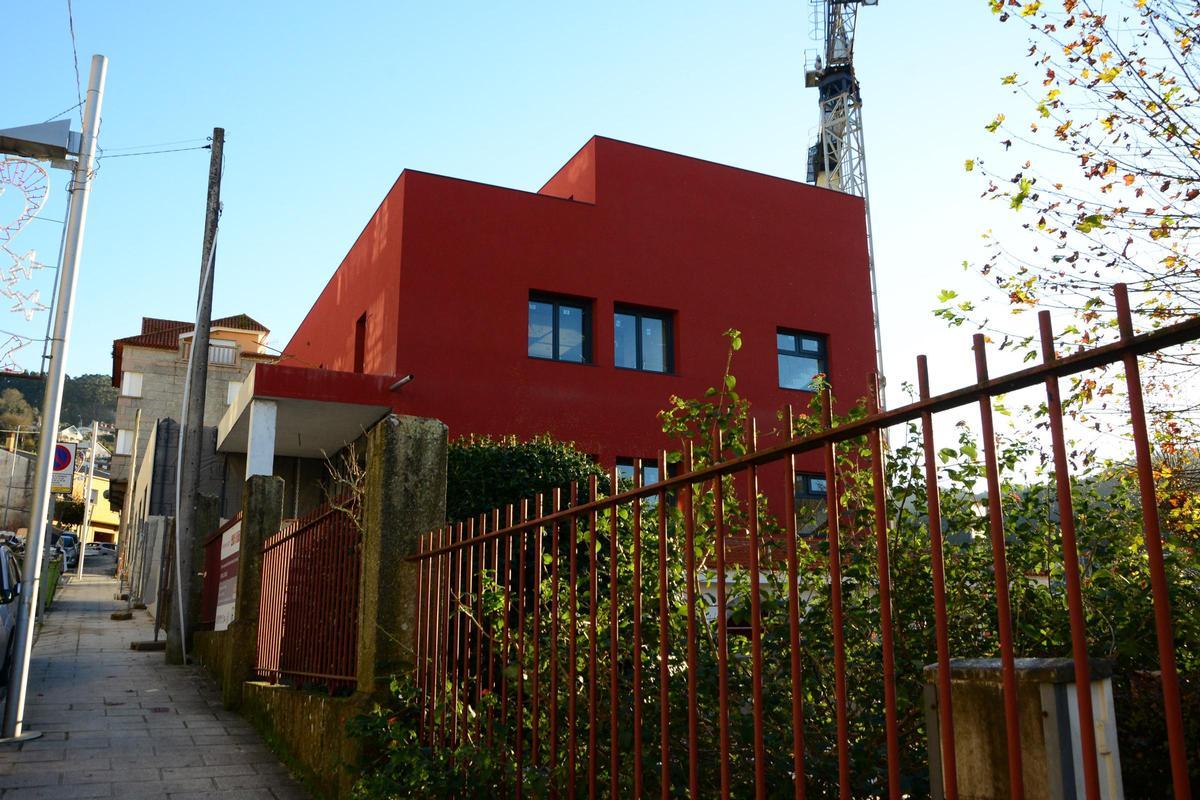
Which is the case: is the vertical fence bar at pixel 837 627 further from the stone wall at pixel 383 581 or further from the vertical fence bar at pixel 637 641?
the stone wall at pixel 383 581

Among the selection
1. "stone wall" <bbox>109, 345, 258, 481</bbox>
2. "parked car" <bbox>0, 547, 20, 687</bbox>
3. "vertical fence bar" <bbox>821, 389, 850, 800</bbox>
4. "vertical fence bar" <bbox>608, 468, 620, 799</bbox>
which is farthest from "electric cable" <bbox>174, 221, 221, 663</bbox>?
"stone wall" <bbox>109, 345, 258, 481</bbox>

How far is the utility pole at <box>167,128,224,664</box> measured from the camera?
1203 cm

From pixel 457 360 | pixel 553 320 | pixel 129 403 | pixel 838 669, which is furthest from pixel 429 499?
pixel 129 403

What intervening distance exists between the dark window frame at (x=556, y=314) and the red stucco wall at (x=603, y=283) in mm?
203

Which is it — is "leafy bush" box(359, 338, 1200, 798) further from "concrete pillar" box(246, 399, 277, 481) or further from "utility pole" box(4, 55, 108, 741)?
"concrete pillar" box(246, 399, 277, 481)

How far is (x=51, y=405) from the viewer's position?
Result: 7.72 meters

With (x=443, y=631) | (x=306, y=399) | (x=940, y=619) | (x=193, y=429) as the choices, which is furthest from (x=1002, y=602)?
(x=306, y=399)

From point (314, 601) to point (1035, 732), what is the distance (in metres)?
5.50

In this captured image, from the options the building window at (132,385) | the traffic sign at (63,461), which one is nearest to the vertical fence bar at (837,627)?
the traffic sign at (63,461)

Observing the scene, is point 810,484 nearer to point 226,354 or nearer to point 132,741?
point 132,741

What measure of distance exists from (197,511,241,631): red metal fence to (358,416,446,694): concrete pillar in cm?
616

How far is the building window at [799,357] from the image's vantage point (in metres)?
19.7

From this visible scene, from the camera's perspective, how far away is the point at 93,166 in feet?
26.9

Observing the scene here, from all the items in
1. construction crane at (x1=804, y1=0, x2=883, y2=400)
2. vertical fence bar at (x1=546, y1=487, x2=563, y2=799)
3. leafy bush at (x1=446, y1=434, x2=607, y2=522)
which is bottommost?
vertical fence bar at (x1=546, y1=487, x2=563, y2=799)
